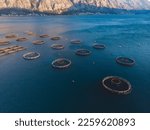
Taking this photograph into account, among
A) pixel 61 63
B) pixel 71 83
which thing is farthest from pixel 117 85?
pixel 61 63

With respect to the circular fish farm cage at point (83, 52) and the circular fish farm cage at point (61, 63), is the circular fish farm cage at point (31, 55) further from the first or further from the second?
the circular fish farm cage at point (83, 52)

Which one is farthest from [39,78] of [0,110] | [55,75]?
[0,110]

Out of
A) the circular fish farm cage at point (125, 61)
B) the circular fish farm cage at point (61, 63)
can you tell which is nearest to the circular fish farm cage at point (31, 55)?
the circular fish farm cage at point (61, 63)

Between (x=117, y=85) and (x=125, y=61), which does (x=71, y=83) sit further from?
(x=125, y=61)

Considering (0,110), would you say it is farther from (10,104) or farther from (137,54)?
(137,54)

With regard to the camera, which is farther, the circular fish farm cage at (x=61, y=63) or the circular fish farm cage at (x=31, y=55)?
the circular fish farm cage at (x=31, y=55)

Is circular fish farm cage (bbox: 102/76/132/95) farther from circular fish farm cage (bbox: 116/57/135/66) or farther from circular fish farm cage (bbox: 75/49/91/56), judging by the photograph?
circular fish farm cage (bbox: 75/49/91/56)

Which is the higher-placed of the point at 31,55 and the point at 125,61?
the point at 31,55
